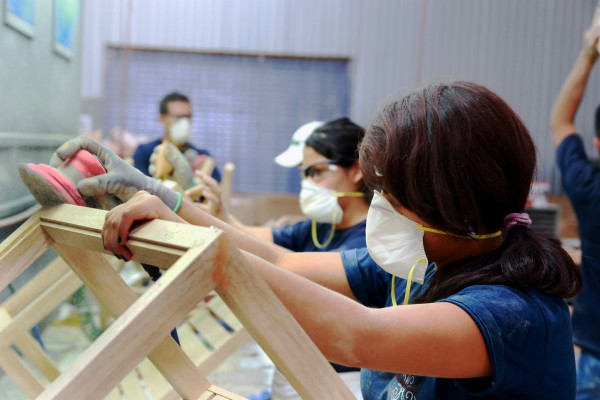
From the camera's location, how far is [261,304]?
1.86 feet

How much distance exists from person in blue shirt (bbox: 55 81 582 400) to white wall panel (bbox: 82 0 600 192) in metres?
3.53

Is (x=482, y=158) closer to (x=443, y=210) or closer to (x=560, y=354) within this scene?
(x=443, y=210)

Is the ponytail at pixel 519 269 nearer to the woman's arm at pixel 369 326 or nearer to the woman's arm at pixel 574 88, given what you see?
the woman's arm at pixel 369 326

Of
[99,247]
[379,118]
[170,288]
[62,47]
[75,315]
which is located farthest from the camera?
[75,315]

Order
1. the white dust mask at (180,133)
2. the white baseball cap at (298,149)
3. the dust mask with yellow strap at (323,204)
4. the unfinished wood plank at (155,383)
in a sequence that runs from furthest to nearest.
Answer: the white dust mask at (180,133) → the white baseball cap at (298,149) → the dust mask with yellow strap at (323,204) → the unfinished wood plank at (155,383)

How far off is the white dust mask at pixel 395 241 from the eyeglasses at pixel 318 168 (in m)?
0.77

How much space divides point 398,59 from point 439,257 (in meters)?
3.63

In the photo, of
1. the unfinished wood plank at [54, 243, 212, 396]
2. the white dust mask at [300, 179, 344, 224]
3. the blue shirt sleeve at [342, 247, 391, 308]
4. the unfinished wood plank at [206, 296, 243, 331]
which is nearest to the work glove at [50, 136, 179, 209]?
the unfinished wood plank at [54, 243, 212, 396]

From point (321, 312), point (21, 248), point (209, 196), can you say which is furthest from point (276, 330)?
point (209, 196)

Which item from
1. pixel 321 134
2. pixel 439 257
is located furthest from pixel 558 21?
pixel 439 257

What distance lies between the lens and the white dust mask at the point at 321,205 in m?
1.60

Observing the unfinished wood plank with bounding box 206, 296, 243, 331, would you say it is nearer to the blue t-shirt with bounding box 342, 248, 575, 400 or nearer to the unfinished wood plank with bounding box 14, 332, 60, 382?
the unfinished wood plank with bounding box 14, 332, 60, 382

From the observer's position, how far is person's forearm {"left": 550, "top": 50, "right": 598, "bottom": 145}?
1.70 m

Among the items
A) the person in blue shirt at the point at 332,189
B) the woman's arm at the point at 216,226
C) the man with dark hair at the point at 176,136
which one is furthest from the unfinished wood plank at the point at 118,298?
the man with dark hair at the point at 176,136
